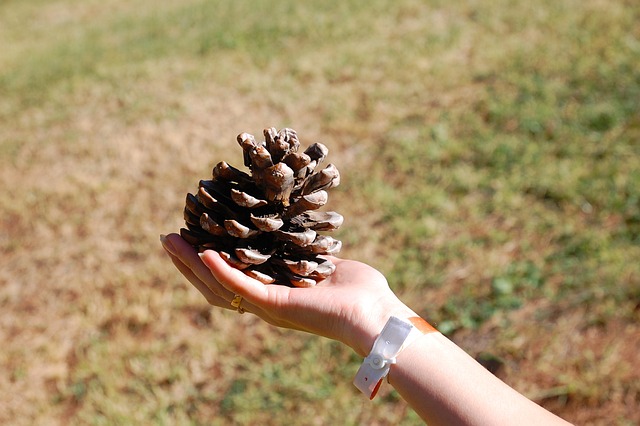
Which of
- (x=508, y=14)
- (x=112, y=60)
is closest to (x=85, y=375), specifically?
(x=112, y=60)

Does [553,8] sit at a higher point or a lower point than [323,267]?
lower

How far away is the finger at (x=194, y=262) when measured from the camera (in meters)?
2.14

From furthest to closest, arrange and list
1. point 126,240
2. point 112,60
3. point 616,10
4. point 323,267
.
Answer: point 112,60 < point 616,10 < point 126,240 < point 323,267

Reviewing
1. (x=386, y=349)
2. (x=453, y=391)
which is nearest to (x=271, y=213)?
(x=386, y=349)

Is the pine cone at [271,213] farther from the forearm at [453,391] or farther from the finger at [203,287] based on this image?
the forearm at [453,391]

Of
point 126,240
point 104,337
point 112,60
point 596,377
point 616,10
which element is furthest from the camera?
point 112,60

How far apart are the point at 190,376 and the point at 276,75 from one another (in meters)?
3.95

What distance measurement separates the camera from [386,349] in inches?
73.4

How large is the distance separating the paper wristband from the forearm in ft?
0.07

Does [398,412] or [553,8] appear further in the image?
[553,8]

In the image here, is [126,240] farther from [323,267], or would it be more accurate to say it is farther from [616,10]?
[616,10]

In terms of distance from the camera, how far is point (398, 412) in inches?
130

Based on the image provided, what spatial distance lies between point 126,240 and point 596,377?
10.7ft

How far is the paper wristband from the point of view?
1851 millimetres
